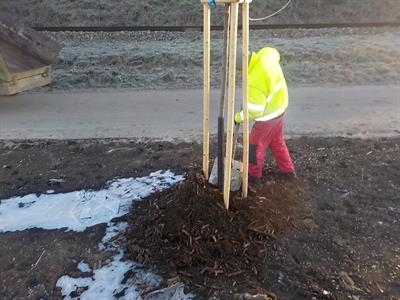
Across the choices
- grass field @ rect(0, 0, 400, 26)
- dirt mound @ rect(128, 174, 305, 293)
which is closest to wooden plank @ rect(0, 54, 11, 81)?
dirt mound @ rect(128, 174, 305, 293)

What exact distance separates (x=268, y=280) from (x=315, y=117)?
430 cm

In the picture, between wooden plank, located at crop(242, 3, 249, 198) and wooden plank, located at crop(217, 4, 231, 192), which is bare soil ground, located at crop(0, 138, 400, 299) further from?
wooden plank, located at crop(242, 3, 249, 198)

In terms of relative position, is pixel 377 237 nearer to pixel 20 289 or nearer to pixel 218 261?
pixel 218 261

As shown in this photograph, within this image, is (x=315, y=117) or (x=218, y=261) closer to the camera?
(x=218, y=261)

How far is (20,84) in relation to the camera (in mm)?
7422

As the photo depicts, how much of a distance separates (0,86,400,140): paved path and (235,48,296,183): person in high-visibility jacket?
77.7 inches

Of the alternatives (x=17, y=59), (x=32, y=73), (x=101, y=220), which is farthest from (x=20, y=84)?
(x=101, y=220)

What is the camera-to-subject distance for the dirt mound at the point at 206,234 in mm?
3627

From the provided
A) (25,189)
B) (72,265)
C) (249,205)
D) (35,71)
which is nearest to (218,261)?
(249,205)

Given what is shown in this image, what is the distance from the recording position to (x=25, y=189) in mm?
5176

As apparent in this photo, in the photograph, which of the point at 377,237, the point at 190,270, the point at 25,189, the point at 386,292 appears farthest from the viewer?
the point at 25,189

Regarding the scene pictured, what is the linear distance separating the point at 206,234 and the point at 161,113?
406cm

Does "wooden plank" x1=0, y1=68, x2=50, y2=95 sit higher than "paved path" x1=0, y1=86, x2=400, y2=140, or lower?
higher

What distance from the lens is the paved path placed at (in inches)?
269
